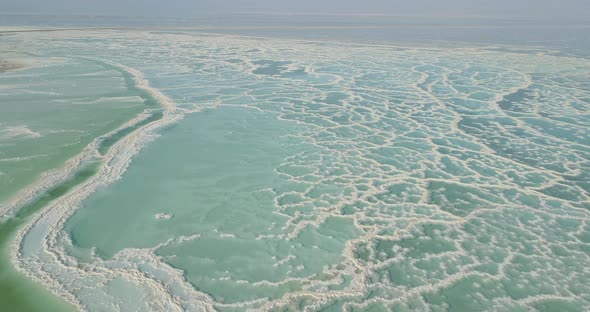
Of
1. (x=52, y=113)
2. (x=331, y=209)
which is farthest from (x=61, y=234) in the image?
(x=52, y=113)

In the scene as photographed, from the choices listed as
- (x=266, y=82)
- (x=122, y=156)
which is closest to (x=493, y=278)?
(x=122, y=156)

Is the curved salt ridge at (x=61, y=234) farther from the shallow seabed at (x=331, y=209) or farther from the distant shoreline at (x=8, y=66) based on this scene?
the distant shoreline at (x=8, y=66)

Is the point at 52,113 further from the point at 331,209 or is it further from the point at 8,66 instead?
the point at 331,209

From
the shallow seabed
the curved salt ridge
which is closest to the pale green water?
the curved salt ridge

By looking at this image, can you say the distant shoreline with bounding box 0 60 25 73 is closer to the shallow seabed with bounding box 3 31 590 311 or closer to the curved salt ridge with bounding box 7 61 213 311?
the shallow seabed with bounding box 3 31 590 311

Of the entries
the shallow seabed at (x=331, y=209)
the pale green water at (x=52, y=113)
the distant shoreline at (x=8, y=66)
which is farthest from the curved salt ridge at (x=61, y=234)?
the distant shoreline at (x=8, y=66)

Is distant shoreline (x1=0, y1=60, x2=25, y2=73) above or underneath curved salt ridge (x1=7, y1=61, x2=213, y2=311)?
above

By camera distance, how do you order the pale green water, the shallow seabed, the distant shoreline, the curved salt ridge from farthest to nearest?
1. the distant shoreline
2. the pale green water
3. the shallow seabed
4. the curved salt ridge

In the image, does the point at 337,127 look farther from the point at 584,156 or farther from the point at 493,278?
the point at 493,278
